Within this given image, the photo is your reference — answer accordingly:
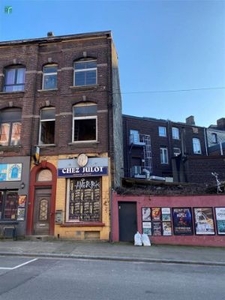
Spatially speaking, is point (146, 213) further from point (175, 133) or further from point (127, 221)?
point (175, 133)

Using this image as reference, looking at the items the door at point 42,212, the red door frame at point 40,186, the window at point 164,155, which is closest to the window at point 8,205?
the red door frame at point 40,186

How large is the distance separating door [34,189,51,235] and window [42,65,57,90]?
6.71 meters

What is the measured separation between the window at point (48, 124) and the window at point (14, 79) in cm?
236

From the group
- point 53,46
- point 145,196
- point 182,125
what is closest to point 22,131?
point 53,46

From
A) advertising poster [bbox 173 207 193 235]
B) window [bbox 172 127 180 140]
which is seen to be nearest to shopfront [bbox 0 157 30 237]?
advertising poster [bbox 173 207 193 235]

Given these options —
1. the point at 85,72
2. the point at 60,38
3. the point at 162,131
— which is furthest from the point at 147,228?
the point at 162,131

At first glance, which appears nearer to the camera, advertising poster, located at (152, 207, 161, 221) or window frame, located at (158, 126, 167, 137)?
advertising poster, located at (152, 207, 161, 221)

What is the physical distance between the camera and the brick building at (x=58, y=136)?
48.1ft

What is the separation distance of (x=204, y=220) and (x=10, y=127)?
12.5 meters

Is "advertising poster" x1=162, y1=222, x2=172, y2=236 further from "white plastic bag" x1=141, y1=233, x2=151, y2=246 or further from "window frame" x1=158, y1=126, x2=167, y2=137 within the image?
"window frame" x1=158, y1=126, x2=167, y2=137

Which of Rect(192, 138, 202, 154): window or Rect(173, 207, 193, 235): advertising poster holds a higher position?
Rect(192, 138, 202, 154): window

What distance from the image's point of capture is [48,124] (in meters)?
16.7

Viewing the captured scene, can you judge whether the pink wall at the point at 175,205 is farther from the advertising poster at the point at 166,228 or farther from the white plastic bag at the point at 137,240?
the white plastic bag at the point at 137,240

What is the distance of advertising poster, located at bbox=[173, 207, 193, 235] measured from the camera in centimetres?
1342
